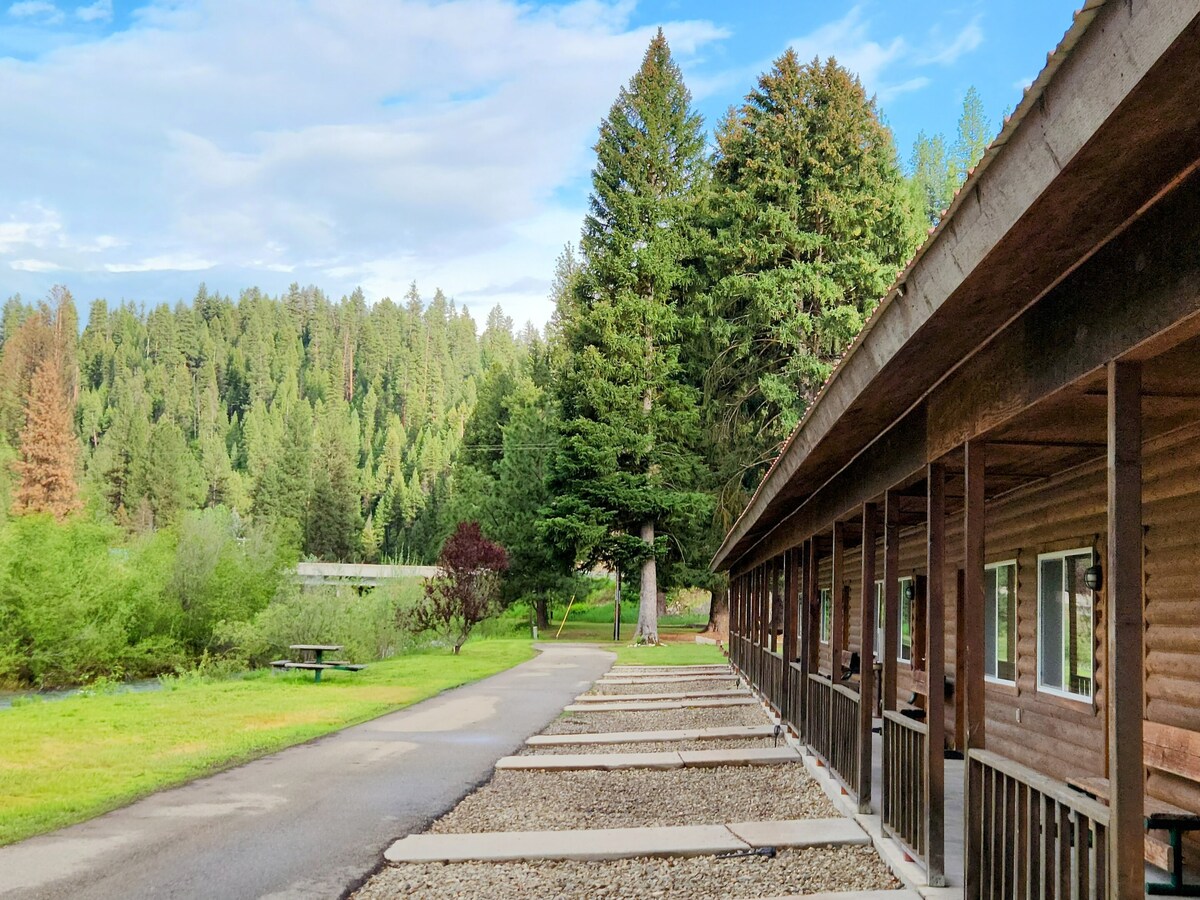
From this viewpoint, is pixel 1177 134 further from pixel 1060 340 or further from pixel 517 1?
pixel 517 1

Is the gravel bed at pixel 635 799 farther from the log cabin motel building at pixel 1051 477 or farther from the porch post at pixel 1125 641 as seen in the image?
the porch post at pixel 1125 641

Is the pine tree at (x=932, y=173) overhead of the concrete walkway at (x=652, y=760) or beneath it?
overhead

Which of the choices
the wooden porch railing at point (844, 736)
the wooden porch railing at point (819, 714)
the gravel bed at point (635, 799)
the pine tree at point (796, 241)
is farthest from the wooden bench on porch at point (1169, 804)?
the pine tree at point (796, 241)

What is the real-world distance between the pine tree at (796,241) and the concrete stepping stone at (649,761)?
2177 centimetres

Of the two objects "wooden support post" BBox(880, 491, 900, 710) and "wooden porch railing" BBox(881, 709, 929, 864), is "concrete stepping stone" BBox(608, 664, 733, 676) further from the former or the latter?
"wooden porch railing" BBox(881, 709, 929, 864)

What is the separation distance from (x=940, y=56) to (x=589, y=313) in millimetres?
88101

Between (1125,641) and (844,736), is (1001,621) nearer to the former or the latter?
(844,736)

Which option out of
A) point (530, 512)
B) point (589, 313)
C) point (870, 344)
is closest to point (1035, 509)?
point (870, 344)

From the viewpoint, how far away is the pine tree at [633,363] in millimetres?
35844

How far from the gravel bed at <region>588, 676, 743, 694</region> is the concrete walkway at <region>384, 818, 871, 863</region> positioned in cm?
1098

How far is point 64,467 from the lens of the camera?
62.2m

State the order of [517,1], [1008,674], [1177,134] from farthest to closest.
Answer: [517,1] < [1008,674] < [1177,134]

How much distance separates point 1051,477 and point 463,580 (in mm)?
21903

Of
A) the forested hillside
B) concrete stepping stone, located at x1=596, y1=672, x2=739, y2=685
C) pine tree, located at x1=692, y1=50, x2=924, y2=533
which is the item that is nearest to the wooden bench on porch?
concrete stepping stone, located at x1=596, y1=672, x2=739, y2=685
